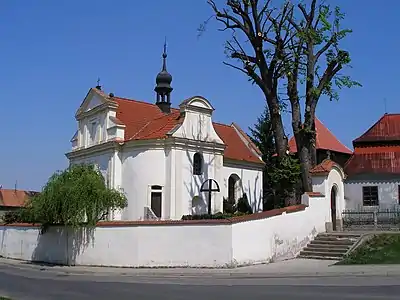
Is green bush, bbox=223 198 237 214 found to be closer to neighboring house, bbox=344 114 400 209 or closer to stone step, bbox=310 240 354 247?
neighboring house, bbox=344 114 400 209

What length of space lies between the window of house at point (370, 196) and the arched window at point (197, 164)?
37.7 feet

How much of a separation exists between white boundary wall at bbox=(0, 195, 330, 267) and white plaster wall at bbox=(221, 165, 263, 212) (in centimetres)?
1370

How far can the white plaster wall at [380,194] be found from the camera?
35344 mm

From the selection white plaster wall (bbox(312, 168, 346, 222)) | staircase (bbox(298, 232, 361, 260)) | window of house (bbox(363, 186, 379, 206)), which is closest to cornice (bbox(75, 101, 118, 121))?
white plaster wall (bbox(312, 168, 346, 222))

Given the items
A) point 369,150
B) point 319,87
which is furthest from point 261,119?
point 319,87

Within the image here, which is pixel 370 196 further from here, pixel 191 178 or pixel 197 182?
pixel 191 178

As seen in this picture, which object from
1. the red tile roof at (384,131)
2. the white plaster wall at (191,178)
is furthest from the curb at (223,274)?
the red tile roof at (384,131)

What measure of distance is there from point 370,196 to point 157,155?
1506cm

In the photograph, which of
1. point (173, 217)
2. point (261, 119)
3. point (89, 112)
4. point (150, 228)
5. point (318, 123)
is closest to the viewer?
point (150, 228)

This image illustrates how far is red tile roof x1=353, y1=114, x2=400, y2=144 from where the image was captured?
3947cm

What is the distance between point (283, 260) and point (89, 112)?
20.9 metres

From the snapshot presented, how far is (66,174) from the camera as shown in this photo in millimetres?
25703

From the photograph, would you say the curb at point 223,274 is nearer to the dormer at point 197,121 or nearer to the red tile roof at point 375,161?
the dormer at point 197,121

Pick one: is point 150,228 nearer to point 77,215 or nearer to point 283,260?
point 77,215
